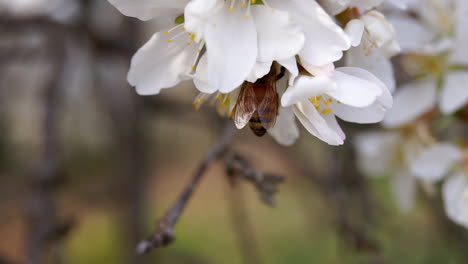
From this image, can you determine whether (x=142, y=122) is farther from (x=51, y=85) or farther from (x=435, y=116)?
(x=435, y=116)

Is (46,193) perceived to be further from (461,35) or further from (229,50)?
(461,35)

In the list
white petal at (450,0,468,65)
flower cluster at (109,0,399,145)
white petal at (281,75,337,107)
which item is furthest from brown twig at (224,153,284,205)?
white petal at (450,0,468,65)

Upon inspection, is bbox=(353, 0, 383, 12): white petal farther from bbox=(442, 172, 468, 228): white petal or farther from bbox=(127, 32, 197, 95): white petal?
bbox=(442, 172, 468, 228): white petal

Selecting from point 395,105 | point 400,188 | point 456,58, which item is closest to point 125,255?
point 400,188

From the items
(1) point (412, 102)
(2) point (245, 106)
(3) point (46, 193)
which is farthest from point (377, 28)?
(3) point (46, 193)

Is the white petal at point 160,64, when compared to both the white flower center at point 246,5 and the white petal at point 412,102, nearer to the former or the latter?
the white flower center at point 246,5

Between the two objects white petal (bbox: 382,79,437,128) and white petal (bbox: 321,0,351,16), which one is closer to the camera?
white petal (bbox: 321,0,351,16)

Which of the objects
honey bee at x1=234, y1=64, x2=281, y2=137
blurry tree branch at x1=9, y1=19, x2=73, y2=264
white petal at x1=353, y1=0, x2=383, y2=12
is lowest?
blurry tree branch at x1=9, y1=19, x2=73, y2=264
